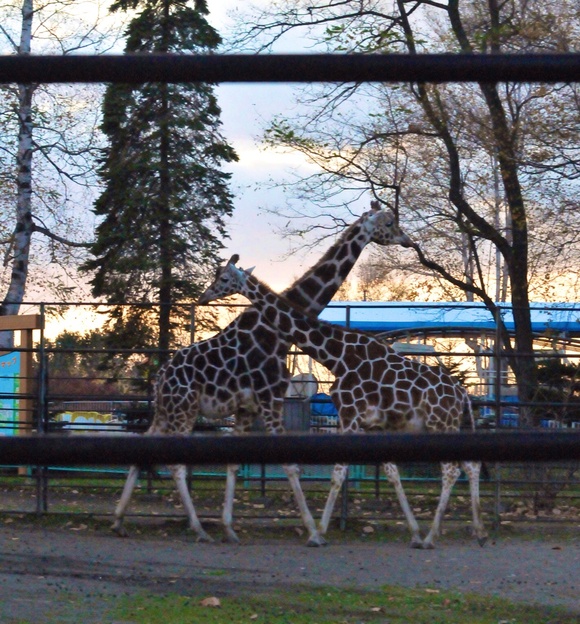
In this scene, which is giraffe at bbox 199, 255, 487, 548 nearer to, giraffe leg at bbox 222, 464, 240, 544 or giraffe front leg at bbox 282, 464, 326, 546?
giraffe front leg at bbox 282, 464, 326, 546

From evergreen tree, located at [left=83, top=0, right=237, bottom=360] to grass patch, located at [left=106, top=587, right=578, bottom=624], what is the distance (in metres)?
12.4

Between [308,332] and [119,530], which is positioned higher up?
[308,332]

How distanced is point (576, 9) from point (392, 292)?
604cm

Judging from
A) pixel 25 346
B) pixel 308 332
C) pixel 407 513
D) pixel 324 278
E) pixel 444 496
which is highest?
pixel 324 278

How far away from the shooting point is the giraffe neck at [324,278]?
8.97m

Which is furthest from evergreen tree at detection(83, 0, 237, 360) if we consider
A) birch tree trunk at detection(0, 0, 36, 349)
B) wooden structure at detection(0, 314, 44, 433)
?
wooden structure at detection(0, 314, 44, 433)

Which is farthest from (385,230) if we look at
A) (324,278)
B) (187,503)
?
(187,503)

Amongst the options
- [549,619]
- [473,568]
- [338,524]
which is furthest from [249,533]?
[549,619]

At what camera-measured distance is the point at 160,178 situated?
716 inches

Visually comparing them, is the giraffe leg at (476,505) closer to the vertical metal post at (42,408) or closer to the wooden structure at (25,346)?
the vertical metal post at (42,408)

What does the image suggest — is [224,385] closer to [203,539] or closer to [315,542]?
[203,539]

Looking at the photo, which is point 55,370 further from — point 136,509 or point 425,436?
point 425,436

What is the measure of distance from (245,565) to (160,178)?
12161 mm

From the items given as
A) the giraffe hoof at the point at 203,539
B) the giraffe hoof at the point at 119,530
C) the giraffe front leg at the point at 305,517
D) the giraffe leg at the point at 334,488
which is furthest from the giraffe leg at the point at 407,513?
the giraffe hoof at the point at 119,530
